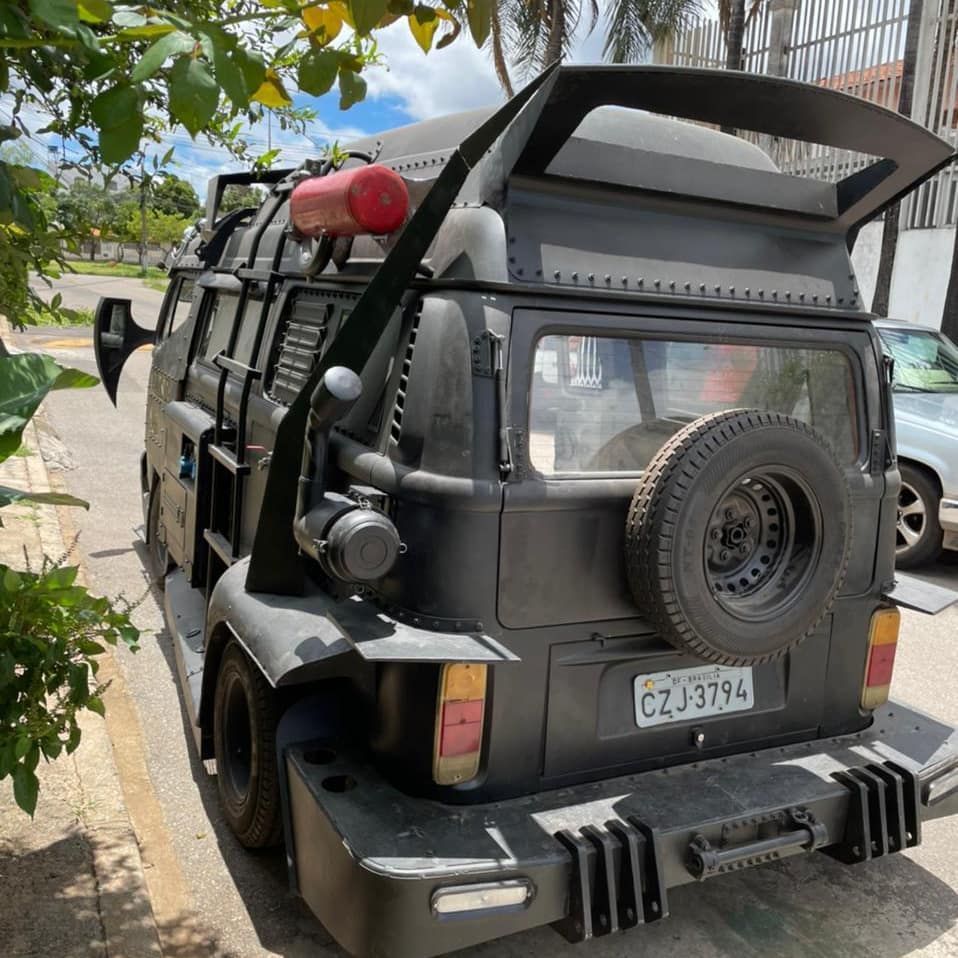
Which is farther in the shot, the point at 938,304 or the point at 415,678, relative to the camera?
the point at 938,304

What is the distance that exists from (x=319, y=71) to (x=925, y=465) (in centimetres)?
660

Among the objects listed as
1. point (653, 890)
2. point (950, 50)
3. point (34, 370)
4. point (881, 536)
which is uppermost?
point (950, 50)

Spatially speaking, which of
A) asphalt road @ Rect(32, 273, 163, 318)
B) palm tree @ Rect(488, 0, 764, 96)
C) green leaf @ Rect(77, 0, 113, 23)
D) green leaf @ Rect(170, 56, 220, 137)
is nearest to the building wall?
palm tree @ Rect(488, 0, 764, 96)

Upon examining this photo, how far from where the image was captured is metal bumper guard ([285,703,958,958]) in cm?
247

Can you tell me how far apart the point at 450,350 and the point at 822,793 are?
5.75ft

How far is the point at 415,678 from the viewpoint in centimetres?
274

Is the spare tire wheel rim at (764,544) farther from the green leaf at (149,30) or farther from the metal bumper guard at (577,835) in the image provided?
the green leaf at (149,30)

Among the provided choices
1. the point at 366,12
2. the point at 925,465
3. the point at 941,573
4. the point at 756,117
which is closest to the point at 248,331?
the point at 756,117

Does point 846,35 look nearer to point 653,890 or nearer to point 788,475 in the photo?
point 788,475

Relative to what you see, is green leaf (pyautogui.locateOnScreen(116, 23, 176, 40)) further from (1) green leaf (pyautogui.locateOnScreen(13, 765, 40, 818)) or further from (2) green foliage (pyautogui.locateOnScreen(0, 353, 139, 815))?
(1) green leaf (pyautogui.locateOnScreen(13, 765, 40, 818))

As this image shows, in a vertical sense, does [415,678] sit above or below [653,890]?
above

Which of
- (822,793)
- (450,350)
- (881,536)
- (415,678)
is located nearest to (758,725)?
(822,793)

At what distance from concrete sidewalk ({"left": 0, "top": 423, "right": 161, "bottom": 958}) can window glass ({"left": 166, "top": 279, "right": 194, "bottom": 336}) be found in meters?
3.01

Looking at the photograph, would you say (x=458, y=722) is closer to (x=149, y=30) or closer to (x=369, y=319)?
(x=369, y=319)
